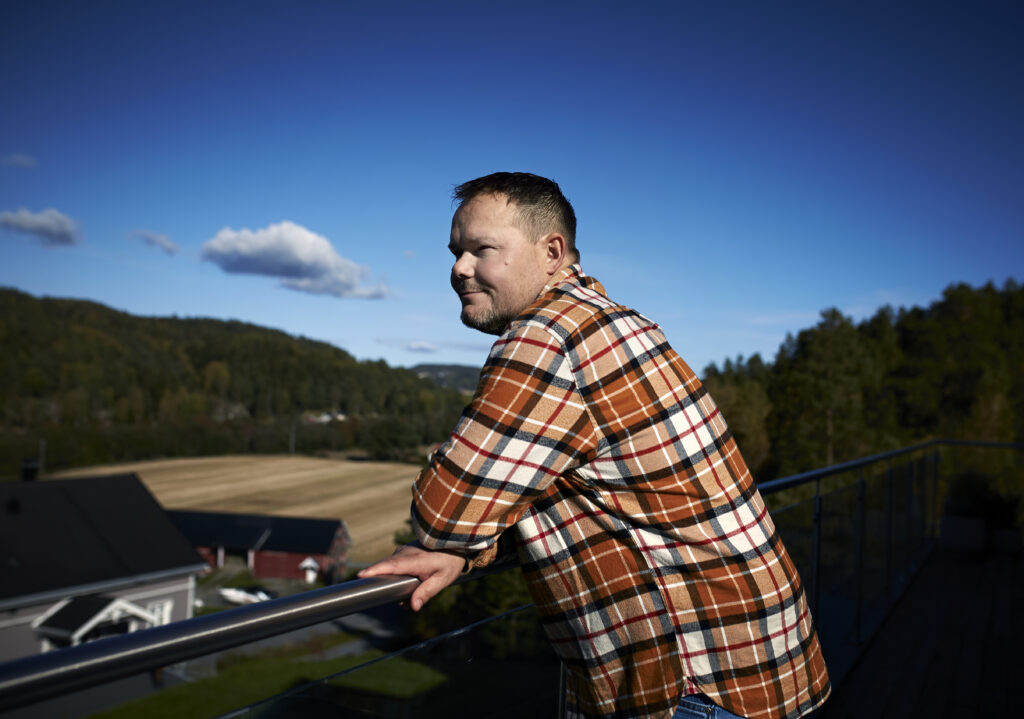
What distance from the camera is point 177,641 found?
806 millimetres

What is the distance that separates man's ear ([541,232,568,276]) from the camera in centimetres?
109

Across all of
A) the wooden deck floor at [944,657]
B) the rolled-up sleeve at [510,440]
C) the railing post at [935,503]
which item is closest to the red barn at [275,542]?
the railing post at [935,503]

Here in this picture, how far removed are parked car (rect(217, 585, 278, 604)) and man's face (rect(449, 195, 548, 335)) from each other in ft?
112

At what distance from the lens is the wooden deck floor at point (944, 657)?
10.0 ft

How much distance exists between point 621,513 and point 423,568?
1.03 feet

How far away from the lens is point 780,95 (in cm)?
1803

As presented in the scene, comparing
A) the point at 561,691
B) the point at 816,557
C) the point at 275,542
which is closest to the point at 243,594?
the point at 275,542

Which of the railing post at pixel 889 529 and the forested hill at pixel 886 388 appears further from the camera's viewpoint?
the forested hill at pixel 886 388

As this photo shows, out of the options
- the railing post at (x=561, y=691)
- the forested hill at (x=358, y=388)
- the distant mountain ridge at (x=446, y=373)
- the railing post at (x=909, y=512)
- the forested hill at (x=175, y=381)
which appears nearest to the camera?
the railing post at (x=561, y=691)

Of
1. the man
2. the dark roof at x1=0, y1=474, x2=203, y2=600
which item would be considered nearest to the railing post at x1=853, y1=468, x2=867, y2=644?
the man

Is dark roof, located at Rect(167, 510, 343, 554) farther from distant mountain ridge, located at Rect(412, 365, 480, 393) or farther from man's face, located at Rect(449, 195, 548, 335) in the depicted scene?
man's face, located at Rect(449, 195, 548, 335)

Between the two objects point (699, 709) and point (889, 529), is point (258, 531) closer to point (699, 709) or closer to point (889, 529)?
point (889, 529)

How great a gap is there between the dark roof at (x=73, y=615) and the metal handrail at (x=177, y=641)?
23.6 metres

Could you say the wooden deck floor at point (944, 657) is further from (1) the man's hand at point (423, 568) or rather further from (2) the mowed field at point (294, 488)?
(2) the mowed field at point (294, 488)
